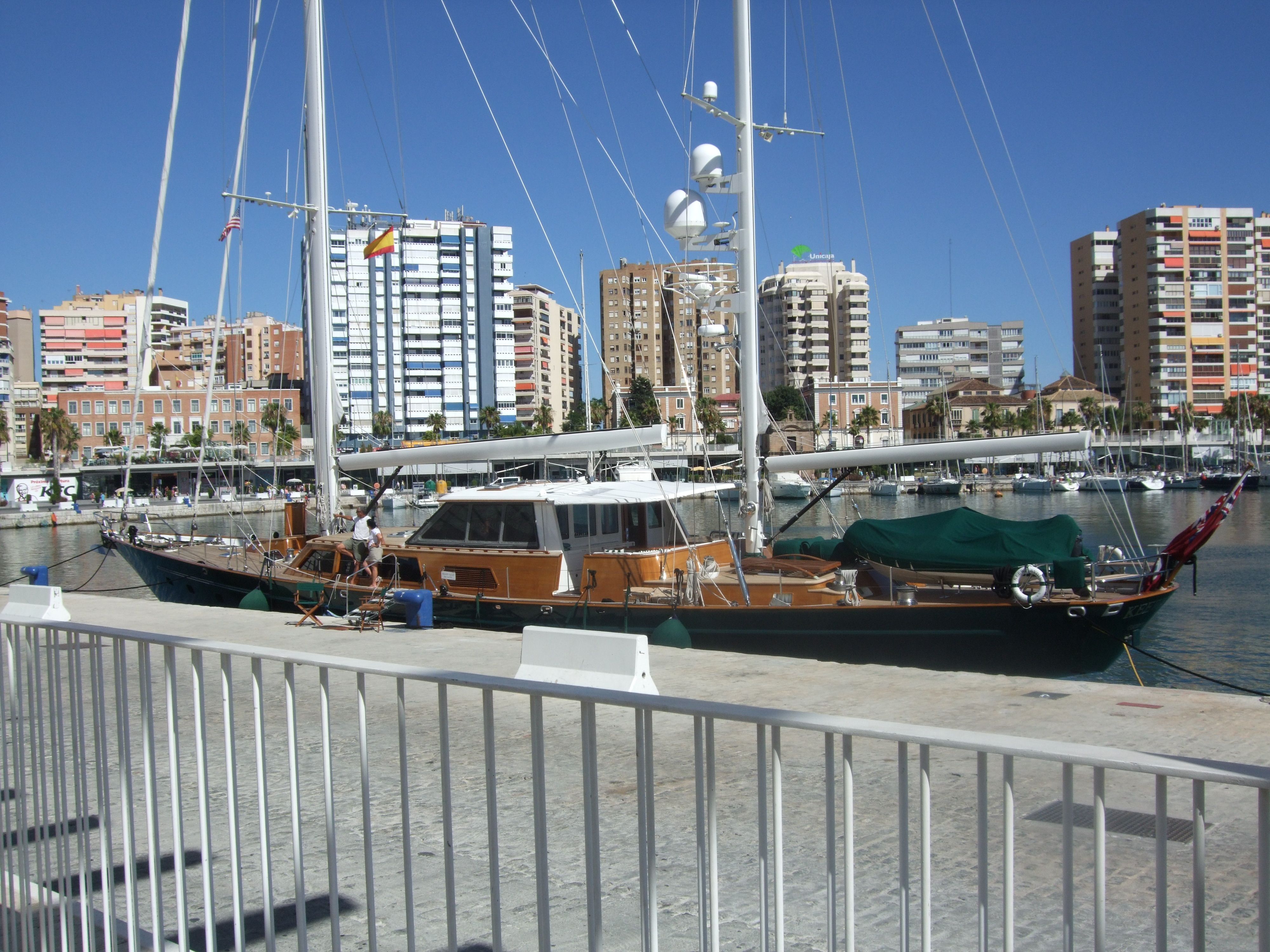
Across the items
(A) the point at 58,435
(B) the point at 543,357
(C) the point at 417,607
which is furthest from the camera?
(B) the point at 543,357

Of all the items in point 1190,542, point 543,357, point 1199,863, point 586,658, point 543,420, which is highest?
point 543,357

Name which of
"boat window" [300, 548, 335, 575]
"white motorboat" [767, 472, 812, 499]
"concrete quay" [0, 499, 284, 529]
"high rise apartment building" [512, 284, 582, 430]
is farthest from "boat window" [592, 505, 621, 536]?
"high rise apartment building" [512, 284, 582, 430]

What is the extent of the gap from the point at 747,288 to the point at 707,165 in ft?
7.04

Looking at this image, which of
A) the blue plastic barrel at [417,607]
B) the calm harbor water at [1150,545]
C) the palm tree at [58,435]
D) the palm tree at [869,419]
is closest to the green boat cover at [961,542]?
the calm harbor water at [1150,545]

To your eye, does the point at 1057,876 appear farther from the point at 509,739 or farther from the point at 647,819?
the point at 509,739

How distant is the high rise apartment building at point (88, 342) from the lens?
14500cm

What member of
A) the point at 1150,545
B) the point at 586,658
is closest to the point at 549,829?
the point at 586,658

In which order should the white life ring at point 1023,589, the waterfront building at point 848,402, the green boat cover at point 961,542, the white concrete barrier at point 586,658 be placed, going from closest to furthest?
the white concrete barrier at point 586,658 < the white life ring at point 1023,589 < the green boat cover at point 961,542 < the waterfront building at point 848,402

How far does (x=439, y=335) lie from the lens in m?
110

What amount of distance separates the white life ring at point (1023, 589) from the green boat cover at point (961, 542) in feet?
1.40

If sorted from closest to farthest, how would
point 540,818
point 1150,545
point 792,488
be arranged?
point 540,818
point 1150,545
point 792,488

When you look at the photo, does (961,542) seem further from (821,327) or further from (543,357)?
(543,357)

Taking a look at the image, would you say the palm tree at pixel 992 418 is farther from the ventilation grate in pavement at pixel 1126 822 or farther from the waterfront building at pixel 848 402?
the ventilation grate in pavement at pixel 1126 822

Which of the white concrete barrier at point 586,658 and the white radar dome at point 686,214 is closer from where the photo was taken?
the white concrete barrier at point 586,658
